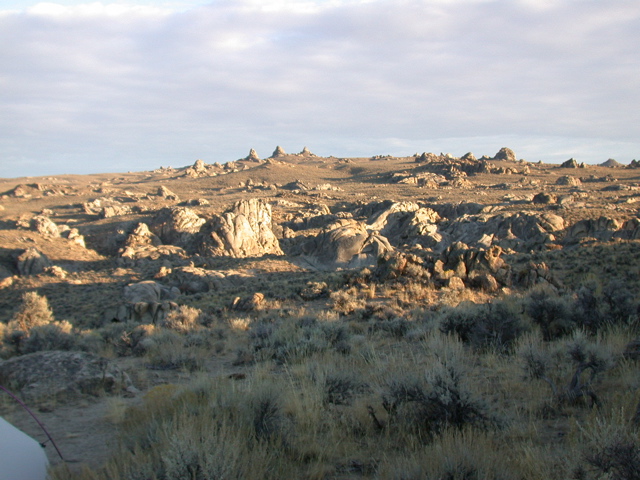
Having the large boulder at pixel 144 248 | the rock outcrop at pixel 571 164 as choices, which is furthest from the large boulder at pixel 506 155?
the large boulder at pixel 144 248

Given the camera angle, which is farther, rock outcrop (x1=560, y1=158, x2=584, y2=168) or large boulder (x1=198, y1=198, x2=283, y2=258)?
rock outcrop (x1=560, y1=158, x2=584, y2=168)

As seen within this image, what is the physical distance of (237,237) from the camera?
121 feet

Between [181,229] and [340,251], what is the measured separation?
18682 mm

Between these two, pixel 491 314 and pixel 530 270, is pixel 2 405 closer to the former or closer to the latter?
pixel 491 314

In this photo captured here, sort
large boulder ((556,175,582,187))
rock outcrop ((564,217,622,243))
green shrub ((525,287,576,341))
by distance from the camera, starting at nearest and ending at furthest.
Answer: green shrub ((525,287,576,341)) < rock outcrop ((564,217,622,243)) < large boulder ((556,175,582,187))

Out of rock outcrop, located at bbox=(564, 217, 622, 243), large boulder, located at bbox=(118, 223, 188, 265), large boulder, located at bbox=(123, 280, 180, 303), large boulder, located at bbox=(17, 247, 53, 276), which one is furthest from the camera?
large boulder, located at bbox=(118, 223, 188, 265)

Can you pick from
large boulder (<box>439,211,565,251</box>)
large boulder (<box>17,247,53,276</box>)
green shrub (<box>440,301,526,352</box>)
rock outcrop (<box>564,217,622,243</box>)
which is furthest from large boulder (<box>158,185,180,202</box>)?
green shrub (<box>440,301,526,352</box>)

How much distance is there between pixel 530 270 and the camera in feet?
48.1

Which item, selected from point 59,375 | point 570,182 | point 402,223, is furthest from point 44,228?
point 570,182

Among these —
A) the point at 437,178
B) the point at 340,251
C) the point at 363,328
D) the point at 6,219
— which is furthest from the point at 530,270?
the point at 437,178

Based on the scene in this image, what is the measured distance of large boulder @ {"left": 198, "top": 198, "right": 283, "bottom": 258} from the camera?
3631cm

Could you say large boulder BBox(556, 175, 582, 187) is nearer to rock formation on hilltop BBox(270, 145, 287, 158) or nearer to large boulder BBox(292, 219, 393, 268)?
large boulder BBox(292, 219, 393, 268)

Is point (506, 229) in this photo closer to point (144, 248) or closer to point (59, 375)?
point (144, 248)

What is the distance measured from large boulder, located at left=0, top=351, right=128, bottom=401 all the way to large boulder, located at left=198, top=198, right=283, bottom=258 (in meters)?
28.4
